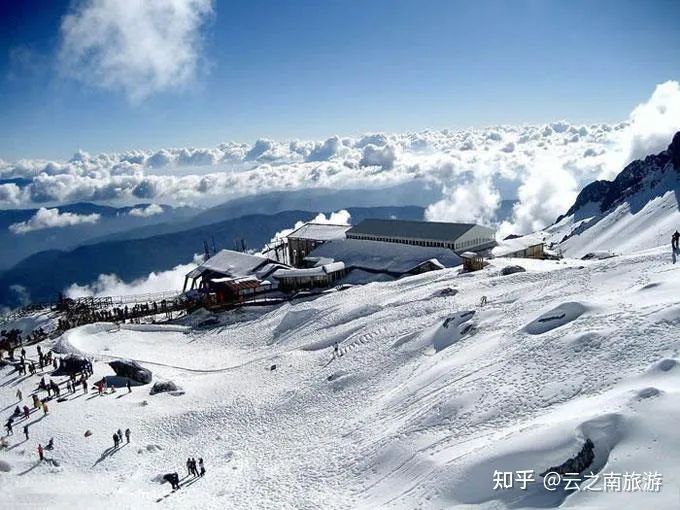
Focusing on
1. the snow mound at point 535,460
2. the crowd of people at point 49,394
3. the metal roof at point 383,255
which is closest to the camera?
the snow mound at point 535,460

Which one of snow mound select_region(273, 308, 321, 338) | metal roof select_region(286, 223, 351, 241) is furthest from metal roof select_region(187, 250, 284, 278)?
snow mound select_region(273, 308, 321, 338)

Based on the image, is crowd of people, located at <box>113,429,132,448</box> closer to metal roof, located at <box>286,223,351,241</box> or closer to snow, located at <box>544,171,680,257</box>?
metal roof, located at <box>286,223,351,241</box>

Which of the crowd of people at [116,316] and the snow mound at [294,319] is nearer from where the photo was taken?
the snow mound at [294,319]

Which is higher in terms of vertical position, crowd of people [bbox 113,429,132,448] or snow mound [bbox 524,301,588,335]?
snow mound [bbox 524,301,588,335]

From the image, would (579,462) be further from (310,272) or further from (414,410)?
(310,272)

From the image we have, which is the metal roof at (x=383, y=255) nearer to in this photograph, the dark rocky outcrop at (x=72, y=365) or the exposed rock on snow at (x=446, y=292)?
the exposed rock on snow at (x=446, y=292)

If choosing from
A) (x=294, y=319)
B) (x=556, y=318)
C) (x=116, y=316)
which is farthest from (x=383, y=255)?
(x=556, y=318)

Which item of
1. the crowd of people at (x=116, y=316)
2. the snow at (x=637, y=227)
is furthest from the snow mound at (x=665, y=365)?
the snow at (x=637, y=227)

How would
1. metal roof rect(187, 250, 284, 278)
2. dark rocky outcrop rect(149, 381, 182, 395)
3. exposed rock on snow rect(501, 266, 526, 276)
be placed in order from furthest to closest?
metal roof rect(187, 250, 284, 278)
exposed rock on snow rect(501, 266, 526, 276)
dark rocky outcrop rect(149, 381, 182, 395)

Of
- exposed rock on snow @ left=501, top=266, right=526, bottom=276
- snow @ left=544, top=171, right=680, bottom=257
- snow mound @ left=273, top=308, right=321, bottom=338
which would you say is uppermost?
exposed rock on snow @ left=501, top=266, right=526, bottom=276
